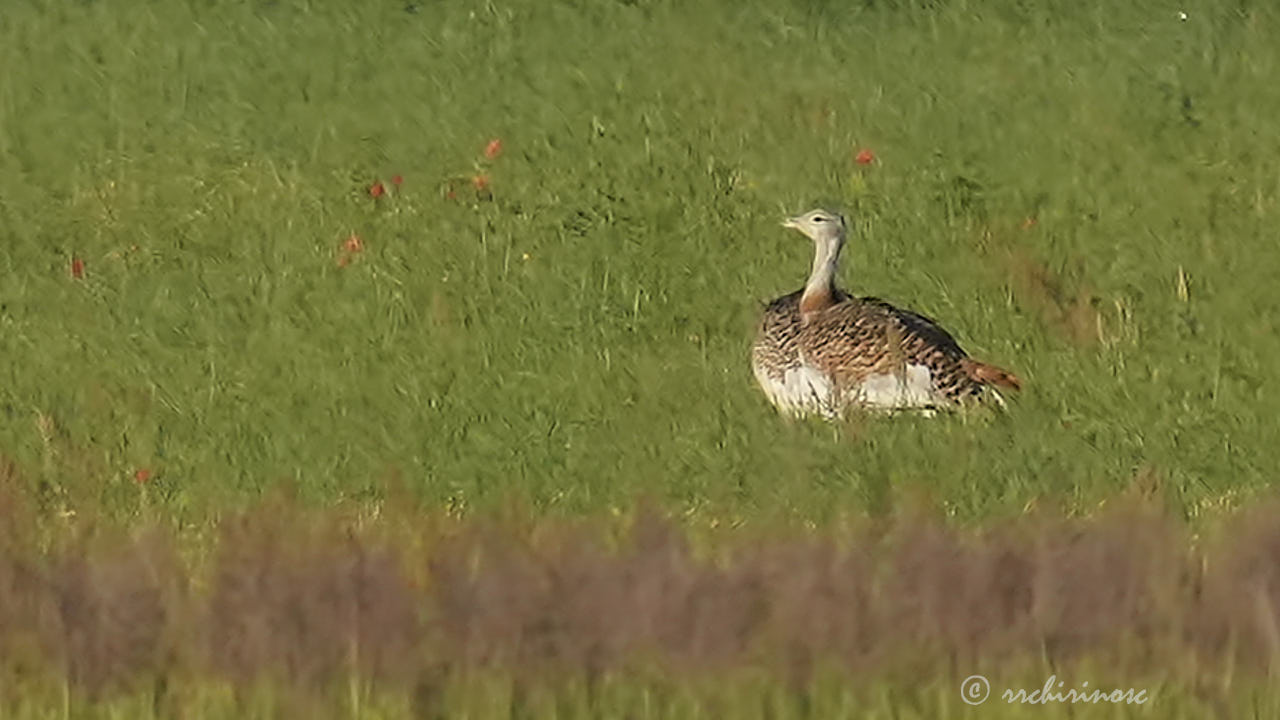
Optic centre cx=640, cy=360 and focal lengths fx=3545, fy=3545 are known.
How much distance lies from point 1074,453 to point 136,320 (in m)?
4.19

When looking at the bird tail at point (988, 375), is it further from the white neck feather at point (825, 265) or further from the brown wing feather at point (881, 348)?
the white neck feather at point (825, 265)

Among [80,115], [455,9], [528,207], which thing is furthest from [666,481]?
[455,9]

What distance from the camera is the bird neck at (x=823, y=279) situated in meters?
12.3

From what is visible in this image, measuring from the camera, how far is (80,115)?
678 inches

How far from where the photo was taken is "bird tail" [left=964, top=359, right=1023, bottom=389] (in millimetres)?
11469

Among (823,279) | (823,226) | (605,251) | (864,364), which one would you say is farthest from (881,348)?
(605,251)

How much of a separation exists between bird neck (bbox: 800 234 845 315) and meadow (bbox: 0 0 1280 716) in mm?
370

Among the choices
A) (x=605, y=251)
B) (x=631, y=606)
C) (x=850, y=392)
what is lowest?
(x=605, y=251)

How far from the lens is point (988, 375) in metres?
11.5

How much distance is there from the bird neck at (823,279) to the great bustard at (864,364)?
0.17 ft

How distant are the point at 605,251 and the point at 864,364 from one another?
9.63 feet

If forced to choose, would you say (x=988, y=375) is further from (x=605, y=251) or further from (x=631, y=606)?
(x=631, y=606)

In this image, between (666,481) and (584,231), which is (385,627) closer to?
(666,481)

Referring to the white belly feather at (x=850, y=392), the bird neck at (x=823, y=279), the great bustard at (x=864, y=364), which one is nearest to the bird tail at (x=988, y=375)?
the great bustard at (x=864, y=364)
